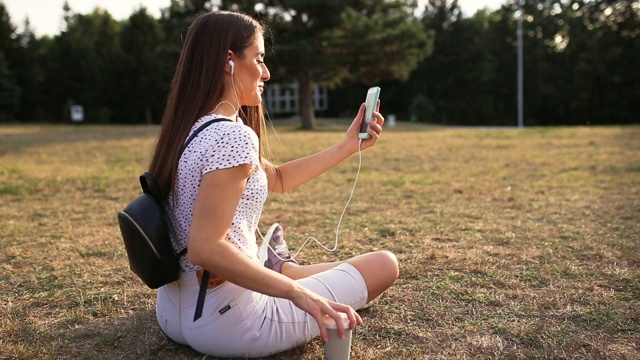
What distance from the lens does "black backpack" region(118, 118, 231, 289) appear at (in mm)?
1745

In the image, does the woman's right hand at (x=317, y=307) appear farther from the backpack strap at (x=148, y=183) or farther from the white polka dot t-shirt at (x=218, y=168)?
the backpack strap at (x=148, y=183)

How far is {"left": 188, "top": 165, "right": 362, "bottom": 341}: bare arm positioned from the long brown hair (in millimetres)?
258

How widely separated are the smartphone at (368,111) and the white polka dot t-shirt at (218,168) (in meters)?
0.56

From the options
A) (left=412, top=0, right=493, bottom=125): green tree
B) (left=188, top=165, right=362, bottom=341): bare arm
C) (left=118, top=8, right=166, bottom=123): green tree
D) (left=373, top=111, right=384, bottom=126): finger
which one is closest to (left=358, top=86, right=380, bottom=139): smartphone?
(left=373, top=111, right=384, bottom=126): finger

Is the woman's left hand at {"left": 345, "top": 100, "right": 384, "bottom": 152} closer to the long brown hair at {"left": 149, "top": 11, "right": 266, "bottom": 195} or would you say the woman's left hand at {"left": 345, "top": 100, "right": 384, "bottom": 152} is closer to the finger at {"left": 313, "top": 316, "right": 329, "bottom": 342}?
the long brown hair at {"left": 149, "top": 11, "right": 266, "bottom": 195}

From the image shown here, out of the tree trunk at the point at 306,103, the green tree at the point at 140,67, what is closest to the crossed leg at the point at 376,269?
the tree trunk at the point at 306,103

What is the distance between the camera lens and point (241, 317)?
1884mm

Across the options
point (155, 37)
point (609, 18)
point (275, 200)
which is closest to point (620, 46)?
point (609, 18)

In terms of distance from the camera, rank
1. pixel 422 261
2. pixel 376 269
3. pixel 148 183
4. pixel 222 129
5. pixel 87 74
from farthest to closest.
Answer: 1. pixel 87 74
2. pixel 422 261
3. pixel 376 269
4. pixel 148 183
5. pixel 222 129

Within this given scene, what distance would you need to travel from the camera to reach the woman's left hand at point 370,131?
2300 millimetres

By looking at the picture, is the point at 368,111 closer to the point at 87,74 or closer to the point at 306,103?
the point at 306,103

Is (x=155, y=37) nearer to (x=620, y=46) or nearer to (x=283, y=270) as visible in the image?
(x=620, y=46)

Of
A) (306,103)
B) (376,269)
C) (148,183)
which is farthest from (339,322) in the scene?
(306,103)

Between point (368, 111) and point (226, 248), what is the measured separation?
94 centimetres
